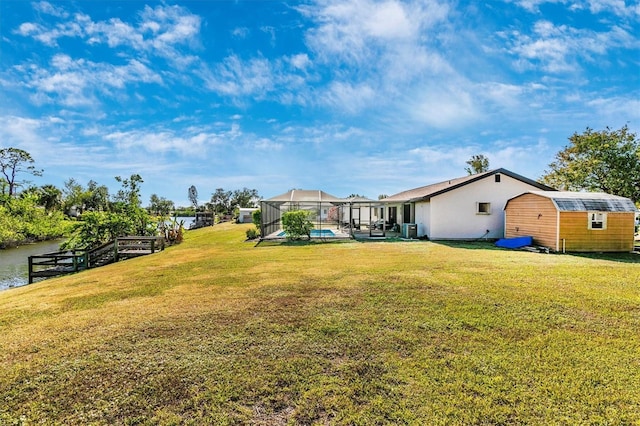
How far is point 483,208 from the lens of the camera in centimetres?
1695

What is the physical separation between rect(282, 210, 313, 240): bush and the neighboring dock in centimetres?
665

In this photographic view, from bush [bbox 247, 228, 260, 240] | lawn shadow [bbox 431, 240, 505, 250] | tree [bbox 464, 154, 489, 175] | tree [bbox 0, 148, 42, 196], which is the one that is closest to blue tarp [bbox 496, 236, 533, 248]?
lawn shadow [bbox 431, 240, 505, 250]

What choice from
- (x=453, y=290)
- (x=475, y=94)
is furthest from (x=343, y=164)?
(x=453, y=290)

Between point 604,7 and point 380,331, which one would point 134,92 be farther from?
point 604,7

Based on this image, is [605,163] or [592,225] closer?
[592,225]

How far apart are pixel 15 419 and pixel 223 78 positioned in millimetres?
15125

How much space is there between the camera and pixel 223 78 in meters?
15.0

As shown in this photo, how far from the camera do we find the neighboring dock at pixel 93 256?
39.9ft

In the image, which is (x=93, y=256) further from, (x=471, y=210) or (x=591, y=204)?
(x=591, y=204)

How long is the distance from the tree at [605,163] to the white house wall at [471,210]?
25.4 feet

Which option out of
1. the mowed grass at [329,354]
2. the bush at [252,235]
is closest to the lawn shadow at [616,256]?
the mowed grass at [329,354]

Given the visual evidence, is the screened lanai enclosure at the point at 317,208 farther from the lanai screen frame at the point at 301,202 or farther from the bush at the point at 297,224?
the bush at the point at 297,224

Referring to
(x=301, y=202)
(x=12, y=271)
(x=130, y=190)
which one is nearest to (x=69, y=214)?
(x=130, y=190)

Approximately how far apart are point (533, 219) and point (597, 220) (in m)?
2.18
